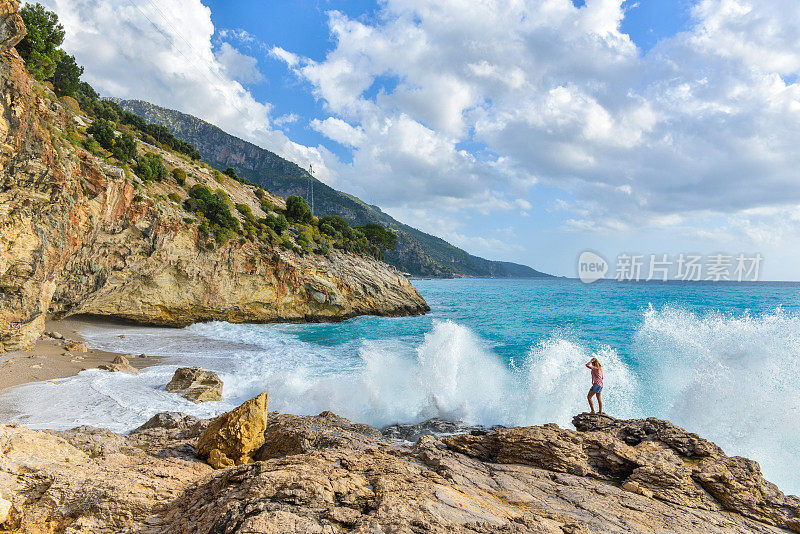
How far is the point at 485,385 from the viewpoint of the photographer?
15.5 m

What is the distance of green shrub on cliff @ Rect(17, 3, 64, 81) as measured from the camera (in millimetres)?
21688

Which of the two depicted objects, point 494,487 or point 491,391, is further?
point 491,391

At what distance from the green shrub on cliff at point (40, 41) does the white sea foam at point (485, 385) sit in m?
18.0

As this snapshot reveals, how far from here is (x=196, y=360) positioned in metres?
17.6

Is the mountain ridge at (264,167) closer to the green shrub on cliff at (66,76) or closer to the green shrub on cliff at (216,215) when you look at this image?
the green shrub on cliff at (66,76)

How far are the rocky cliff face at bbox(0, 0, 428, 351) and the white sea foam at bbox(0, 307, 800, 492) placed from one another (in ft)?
12.7

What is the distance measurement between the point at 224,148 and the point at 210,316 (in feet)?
483

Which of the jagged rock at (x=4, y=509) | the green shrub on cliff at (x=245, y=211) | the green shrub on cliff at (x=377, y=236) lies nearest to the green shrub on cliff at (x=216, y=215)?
the green shrub on cliff at (x=245, y=211)

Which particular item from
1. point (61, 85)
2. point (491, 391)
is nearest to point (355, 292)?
point (491, 391)

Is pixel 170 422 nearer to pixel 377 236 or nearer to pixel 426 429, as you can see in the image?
pixel 426 429

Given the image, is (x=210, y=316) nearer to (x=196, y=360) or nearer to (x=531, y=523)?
(x=196, y=360)

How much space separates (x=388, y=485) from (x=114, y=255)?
25836 millimetres

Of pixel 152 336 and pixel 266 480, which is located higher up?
pixel 266 480

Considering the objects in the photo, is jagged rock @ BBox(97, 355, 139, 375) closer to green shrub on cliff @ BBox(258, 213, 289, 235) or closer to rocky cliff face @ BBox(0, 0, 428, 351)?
rocky cliff face @ BBox(0, 0, 428, 351)
